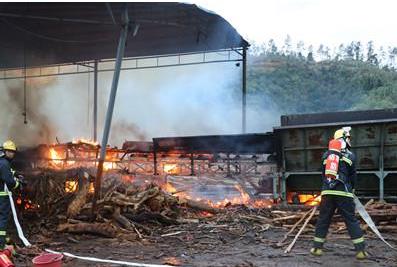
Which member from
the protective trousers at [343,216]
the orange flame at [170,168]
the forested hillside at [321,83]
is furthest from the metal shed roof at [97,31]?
the forested hillside at [321,83]

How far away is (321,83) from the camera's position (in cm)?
3581

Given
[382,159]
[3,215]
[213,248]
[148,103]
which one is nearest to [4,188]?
[3,215]

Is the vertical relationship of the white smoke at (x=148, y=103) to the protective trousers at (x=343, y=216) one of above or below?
above

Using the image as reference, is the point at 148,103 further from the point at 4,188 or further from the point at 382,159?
the point at 4,188

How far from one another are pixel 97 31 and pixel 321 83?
2476 centimetres

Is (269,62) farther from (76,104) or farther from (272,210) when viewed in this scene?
(272,210)

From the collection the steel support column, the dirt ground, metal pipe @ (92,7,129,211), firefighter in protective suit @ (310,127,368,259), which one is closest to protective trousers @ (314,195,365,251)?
firefighter in protective suit @ (310,127,368,259)

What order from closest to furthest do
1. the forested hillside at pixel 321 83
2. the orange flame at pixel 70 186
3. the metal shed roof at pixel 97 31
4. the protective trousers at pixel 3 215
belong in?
the protective trousers at pixel 3 215 < the orange flame at pixel 70 186 < the metal shed roof at pixel 97 31 < the forested hillside at pixel 321 83

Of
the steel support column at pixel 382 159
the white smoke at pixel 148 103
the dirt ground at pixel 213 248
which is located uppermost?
the white smoke at pixel 148 103

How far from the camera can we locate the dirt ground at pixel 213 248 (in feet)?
21.2

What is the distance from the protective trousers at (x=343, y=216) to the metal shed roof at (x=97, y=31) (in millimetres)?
5055

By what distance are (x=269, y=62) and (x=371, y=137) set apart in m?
30.8

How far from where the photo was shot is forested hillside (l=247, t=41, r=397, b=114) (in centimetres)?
3269

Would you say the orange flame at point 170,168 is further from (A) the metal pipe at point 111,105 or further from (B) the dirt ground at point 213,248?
(A) the metal pipe at point 111,105
